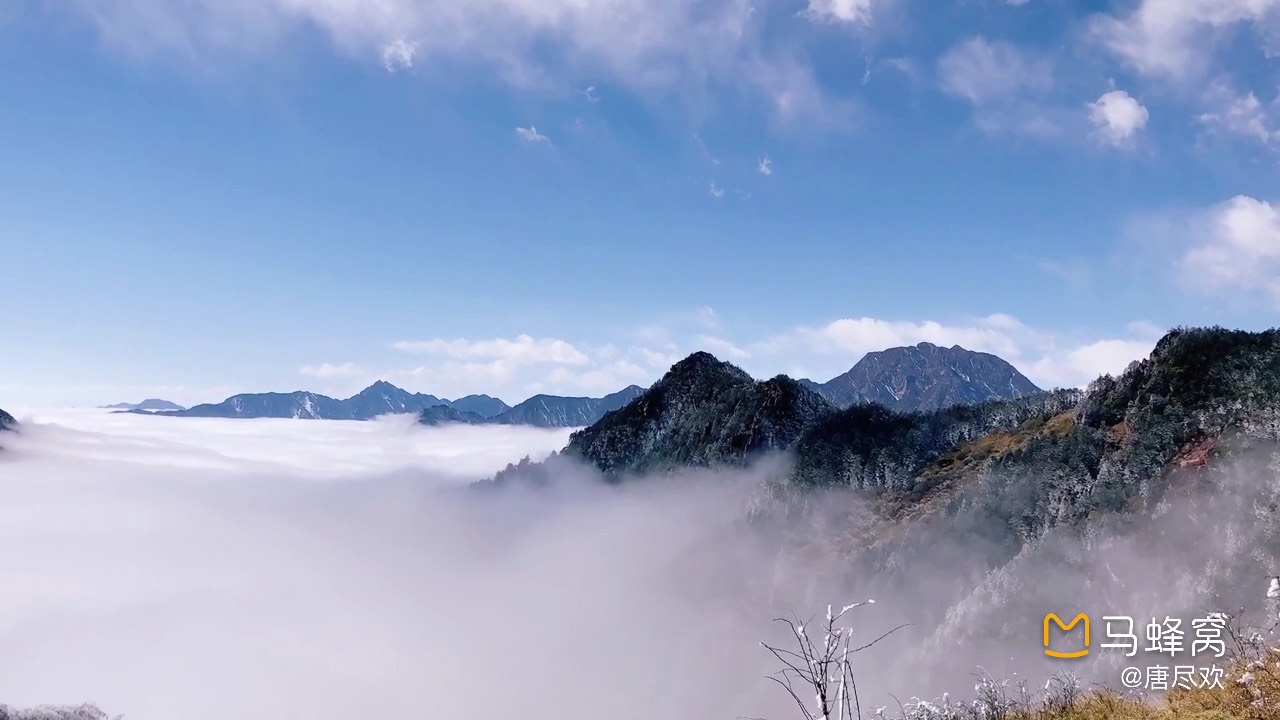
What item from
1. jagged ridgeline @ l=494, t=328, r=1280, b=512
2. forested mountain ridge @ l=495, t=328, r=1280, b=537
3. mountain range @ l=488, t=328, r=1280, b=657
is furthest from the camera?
forested mountain ridge @ l=495, t=328, r=1280, b=537

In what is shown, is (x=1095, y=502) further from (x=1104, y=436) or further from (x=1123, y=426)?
(x=1123, y=426)

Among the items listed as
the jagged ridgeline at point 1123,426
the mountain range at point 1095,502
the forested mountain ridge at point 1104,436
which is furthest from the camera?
the forested mountain ridge at point 1104,436

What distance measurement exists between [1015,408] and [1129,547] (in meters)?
69.7

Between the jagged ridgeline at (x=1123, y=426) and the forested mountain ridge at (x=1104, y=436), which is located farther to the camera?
the forested mountain ridge at (x=1104, y=436)

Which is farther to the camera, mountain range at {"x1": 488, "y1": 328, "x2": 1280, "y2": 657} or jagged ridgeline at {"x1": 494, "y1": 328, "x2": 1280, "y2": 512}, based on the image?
jagged ridgeline at {"x1": 494, "y1": 328, "x2": 1280, "y2": 512}

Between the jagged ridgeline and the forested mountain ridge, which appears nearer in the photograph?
the jagged ridgeline

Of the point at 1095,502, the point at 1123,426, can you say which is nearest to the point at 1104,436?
the point at 1123,426

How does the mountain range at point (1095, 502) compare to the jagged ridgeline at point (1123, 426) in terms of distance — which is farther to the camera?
the jagged ridgeline at point (1123, 426)

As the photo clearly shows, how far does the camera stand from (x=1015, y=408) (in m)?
168

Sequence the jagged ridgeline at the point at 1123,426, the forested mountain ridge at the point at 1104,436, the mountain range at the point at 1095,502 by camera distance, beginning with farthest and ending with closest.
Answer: the forested mountain ridge at the point at 1104,436, the jagged ridgeline at the point at 1123,426, the mountain range at the point at 1095,502

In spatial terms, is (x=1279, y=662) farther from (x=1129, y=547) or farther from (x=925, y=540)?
(x=925, y=540)

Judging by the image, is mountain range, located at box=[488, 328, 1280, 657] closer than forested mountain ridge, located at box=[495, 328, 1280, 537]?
Yes

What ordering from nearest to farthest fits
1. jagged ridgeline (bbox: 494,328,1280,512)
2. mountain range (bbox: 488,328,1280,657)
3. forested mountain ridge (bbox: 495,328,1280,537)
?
mountain range (bbox: 488,328,1280,657) → jagged ridgeline (bbox: 494,328,1280,512) → forested mountain ridge (bbox: 495,328,1280,537)

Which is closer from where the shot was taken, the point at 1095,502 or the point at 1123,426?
the point at 1095,502
